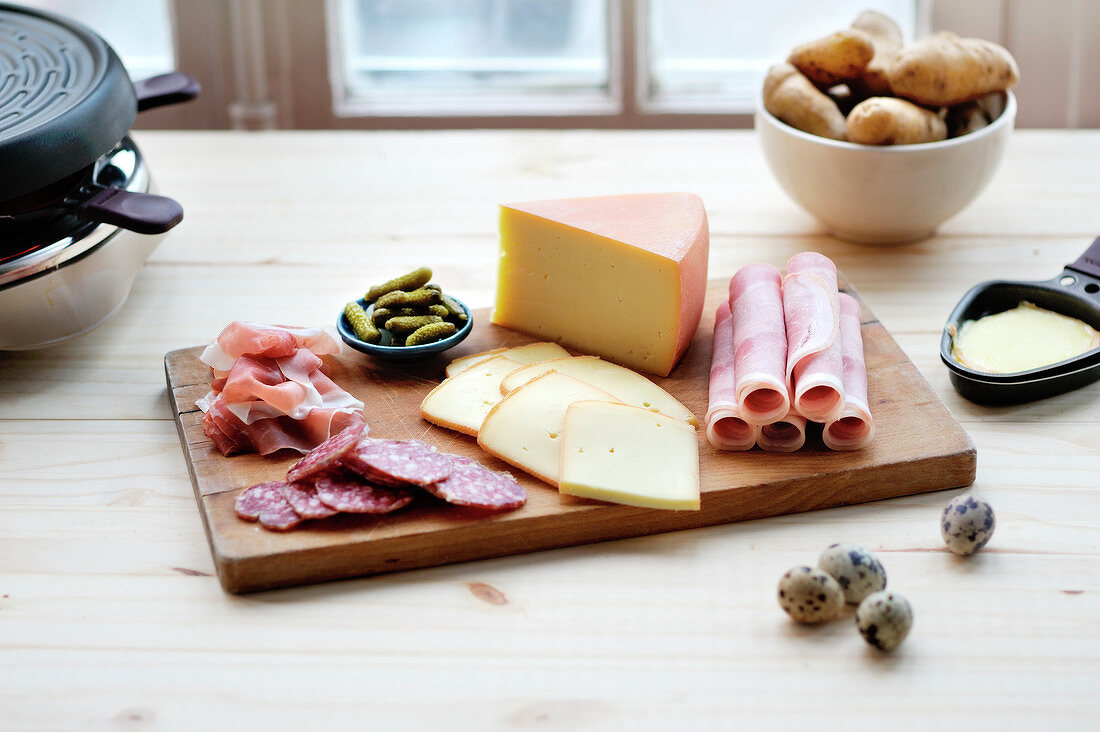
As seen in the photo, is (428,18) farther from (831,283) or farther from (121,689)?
(121,689)

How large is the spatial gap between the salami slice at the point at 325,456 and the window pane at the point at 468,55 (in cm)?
168

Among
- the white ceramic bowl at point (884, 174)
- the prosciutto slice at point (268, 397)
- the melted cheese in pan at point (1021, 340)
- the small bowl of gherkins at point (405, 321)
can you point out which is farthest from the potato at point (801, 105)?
the prosciutto slice at point (268, 397)

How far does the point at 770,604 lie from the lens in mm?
1121

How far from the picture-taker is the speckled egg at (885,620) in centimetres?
103

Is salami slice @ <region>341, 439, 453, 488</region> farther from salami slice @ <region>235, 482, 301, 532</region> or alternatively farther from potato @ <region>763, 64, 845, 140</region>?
potato @ <region>763, 64, 845, 140</region>

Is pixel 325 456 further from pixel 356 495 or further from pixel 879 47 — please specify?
pixel 879 47

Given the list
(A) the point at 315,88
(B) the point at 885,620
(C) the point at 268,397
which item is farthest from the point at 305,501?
(A) the point at 315,88

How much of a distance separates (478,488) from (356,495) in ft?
0.45

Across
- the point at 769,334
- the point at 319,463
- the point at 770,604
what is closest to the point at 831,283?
the point at 769,334

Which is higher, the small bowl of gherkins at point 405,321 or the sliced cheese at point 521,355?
the small bowl of gherkins at point 405,321

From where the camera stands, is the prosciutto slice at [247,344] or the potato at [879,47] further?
the potato at [879,47]

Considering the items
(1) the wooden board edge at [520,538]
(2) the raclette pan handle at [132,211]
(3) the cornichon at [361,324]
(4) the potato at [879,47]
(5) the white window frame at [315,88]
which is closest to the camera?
(1) the wooden board edge at [520,538]

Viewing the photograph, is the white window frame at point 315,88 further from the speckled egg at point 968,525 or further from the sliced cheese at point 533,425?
the speckled egg at point 968,525

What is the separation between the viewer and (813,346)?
4.34 ft
